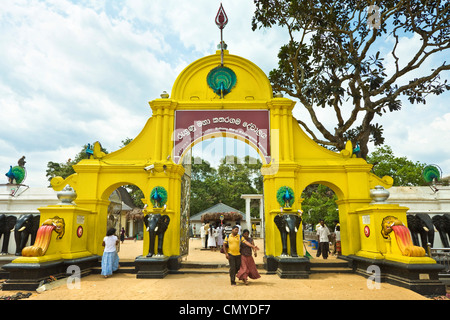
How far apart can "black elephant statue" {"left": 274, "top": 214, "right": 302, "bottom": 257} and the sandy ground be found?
818mm

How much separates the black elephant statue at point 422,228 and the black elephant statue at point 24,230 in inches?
462

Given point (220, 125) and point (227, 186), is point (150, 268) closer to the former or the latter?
point (220, 125)

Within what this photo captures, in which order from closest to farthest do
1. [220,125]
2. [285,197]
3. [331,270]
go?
[285,197], [331,270], [220,125]

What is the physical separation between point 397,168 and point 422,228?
32.6 feet

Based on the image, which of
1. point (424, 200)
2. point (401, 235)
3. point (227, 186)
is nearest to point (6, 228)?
point (401, 235)

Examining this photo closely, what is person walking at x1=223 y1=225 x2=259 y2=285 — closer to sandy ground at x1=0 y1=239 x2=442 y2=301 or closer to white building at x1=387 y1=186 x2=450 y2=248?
sandy ground at x1=0 y1=239 x2=442 y2=301

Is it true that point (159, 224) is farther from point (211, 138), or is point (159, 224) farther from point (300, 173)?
point (300, 173)

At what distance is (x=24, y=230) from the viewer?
884 centimetres

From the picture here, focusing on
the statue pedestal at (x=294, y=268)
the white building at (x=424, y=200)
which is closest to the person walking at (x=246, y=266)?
the statue pedestal at (x=294, y=268)

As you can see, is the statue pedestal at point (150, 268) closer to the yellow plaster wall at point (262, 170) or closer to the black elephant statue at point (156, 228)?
the black elephant statue at point (156, 228)

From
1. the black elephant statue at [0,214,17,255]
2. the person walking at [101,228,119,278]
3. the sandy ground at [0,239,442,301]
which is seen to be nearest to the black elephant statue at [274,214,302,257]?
the sandy ground at [0,239,442,301]

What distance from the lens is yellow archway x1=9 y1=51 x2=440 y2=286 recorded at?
854 cm

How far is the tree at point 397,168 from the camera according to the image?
16694 mm
